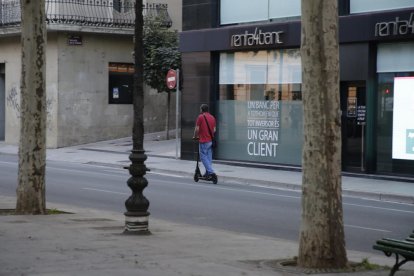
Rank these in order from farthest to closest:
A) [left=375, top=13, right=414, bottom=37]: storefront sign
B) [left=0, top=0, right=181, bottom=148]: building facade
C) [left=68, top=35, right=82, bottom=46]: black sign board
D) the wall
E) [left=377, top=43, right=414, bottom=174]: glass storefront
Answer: the wall → [left=68, top=35, right=82, bottom=46]: black sign board → [left=0, top=0, right=181, bottom=148]: building facade → [left=377, top=43, right=414, bottom=174]: glass storefront → [left=375, top=13, right=414, bottom=37]: storefront sign

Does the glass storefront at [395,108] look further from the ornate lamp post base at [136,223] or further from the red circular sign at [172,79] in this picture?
the ornate lamp post base at [136,223]

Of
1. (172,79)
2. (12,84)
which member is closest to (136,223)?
(172,79)

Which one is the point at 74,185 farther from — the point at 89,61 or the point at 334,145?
the point at 89,61

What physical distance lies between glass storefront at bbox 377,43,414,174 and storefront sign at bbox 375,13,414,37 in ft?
1.52

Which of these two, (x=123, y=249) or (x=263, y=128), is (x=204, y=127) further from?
(x=123, y=249)

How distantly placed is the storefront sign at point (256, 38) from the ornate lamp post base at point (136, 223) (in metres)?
13.9

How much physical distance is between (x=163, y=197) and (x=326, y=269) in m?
8.74

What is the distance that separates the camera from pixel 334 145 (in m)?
8.07

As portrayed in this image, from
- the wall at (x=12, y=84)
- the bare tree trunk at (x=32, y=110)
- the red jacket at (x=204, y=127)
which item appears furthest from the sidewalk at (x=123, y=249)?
the wall at (x=12, y=84)

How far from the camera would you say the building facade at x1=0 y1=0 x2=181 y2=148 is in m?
33.6

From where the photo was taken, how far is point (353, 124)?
22.0 meters

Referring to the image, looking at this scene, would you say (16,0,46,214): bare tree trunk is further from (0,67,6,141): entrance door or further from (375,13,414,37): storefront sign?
(0,67,6,141): entrance door

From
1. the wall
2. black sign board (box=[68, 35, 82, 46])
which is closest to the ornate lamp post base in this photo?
black sign board (box=[68, 35, 82, 46])

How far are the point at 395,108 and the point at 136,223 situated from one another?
40.2ft
